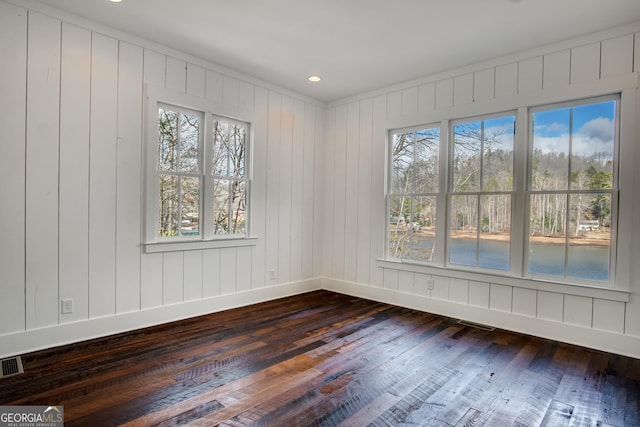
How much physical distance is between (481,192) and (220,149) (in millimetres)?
2995

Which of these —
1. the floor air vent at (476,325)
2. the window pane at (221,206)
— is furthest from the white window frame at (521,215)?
the window pane at (221,206)

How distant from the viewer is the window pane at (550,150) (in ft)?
11.2

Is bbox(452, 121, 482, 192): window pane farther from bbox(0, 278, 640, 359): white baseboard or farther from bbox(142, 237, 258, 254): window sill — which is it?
bbox(142, 237, 258, 254): window sill

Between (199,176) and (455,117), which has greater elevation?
(455,117)

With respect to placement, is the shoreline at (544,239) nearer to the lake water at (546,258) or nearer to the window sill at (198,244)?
the lake water at (546,258)

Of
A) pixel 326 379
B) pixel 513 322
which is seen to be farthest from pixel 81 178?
pixel 513 322

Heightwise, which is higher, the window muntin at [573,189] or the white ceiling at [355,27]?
the white ceiling at [355,27]

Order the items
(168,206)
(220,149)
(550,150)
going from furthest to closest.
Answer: (220,149) < (168,206) < (550,150)

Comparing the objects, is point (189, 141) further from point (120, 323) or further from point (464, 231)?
point (464, 231)

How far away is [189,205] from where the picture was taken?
12.8ft

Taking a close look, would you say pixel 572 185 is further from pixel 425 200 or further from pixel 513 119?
pixel 425 200

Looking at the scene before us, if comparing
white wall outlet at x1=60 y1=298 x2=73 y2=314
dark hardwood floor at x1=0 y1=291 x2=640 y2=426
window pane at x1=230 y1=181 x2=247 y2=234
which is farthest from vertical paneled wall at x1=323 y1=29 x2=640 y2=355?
white wall outlet at x1=60 y1=298 x2=73 y2=314

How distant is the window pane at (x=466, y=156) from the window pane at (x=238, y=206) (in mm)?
2527

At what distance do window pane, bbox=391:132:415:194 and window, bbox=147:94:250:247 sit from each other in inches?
75.1
